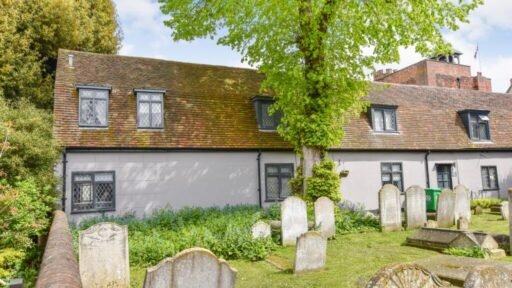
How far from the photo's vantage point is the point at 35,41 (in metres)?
21.3

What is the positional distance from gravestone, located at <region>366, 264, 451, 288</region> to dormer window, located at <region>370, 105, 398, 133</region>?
1672 centimetres

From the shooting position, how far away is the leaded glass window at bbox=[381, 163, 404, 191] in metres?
19.9

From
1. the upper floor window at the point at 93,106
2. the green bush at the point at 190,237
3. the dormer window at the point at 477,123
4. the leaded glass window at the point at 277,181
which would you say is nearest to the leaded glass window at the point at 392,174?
the leaded glass window at the point at 277,181

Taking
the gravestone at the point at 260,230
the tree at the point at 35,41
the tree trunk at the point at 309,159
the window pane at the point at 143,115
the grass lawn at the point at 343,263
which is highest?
the tree at the point at 35,41

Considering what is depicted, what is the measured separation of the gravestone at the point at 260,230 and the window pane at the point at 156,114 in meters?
7.19

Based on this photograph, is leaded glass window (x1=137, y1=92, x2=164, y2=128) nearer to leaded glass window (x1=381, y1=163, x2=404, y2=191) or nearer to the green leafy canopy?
the green leafy canopy

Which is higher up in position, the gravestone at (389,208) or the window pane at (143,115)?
the window pane at (143,115)

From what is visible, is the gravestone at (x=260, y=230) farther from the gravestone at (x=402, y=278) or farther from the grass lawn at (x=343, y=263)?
the gravestone at (x=402, y=278)

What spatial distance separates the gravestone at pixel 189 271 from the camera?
14.0 feet

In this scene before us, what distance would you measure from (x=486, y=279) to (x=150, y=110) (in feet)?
47.4

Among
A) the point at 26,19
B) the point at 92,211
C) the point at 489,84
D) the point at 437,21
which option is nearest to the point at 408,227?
the point at 437,21

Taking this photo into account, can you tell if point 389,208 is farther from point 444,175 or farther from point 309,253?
point 444,175

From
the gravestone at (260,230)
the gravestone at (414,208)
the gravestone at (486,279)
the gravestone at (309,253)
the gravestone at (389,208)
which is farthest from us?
the gravestone at (414,208)

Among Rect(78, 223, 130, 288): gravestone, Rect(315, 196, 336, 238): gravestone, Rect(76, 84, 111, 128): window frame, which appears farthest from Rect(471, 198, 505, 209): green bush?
Rect(76, 84, 111, 128): window frame
